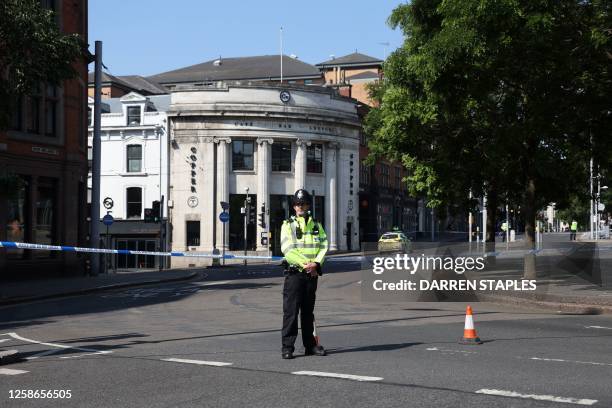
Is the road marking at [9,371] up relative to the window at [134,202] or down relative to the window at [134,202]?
down

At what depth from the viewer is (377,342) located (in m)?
10.7

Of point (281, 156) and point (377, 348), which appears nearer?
point (377, 348)

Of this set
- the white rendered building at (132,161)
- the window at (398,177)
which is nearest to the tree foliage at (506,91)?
the white rendered building at (132,161)

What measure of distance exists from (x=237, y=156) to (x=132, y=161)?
767 cm

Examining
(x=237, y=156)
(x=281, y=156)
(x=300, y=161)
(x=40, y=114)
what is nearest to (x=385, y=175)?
(x=300, y=161)

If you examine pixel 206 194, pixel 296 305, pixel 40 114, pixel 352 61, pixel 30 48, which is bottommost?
pixel 296 305

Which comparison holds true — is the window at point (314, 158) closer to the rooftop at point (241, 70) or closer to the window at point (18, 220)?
the rooftop at point (241, 70)

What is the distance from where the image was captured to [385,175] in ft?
256

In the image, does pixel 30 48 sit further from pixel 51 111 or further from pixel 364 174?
pixel 364 174

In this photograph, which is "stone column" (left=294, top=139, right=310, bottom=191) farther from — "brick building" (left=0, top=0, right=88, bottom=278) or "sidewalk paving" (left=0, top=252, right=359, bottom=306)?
"sidewalk paving" (left=0, top=252, right=359, bottom=306)

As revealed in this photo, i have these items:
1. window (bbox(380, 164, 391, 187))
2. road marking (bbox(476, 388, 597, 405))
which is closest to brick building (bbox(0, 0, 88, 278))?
road marking (bbox(476, 388, 597, 405))

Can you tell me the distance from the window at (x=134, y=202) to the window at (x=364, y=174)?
21342mm

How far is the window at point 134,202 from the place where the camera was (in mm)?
57094

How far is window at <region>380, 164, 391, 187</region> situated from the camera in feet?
253
